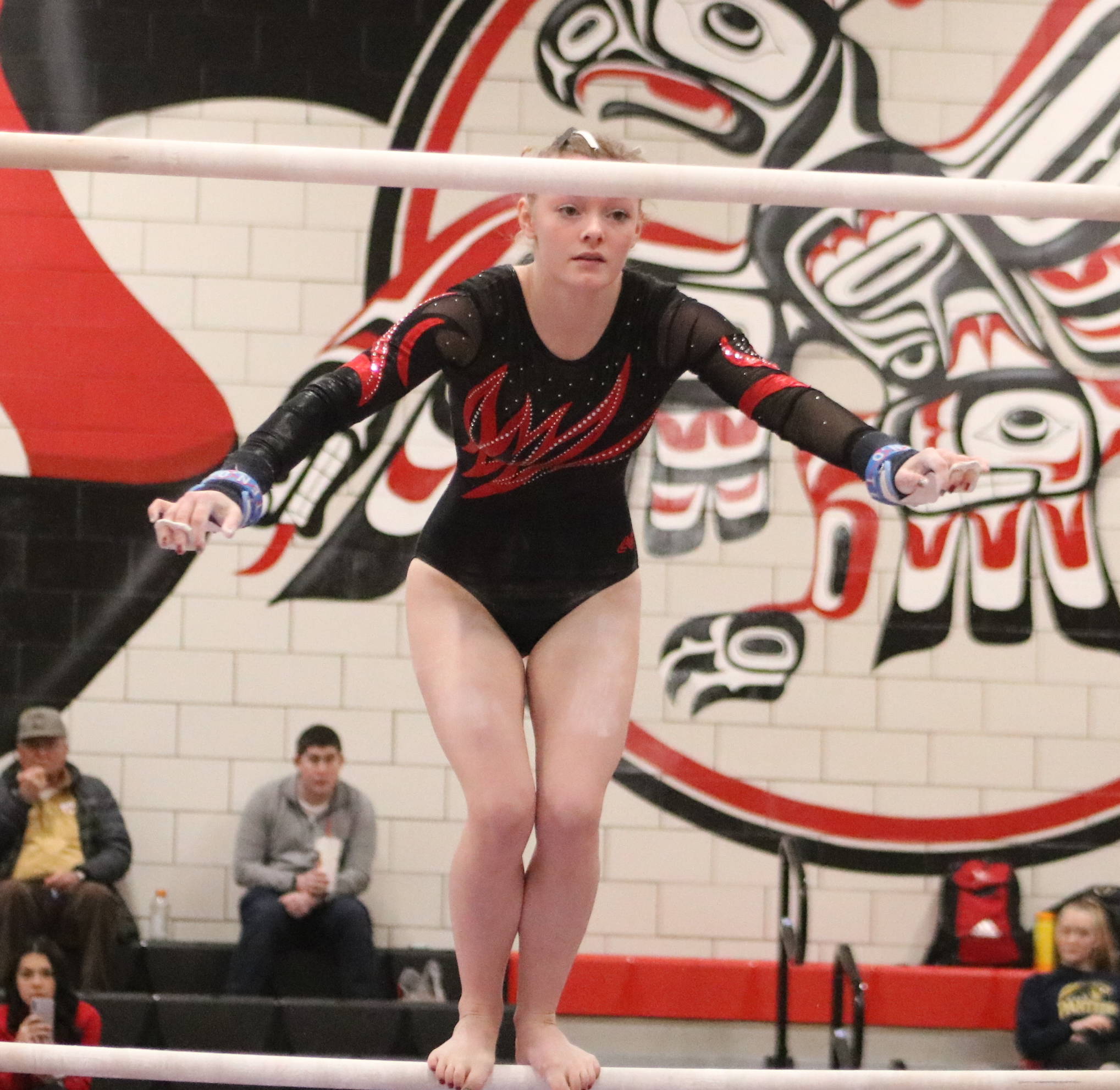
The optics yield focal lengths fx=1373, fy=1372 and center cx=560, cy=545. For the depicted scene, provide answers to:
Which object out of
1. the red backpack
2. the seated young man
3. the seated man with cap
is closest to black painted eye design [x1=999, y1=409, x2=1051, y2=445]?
the red backpack

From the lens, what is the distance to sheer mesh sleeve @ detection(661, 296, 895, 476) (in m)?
2.28

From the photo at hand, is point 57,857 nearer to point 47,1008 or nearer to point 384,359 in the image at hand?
point 47,1008

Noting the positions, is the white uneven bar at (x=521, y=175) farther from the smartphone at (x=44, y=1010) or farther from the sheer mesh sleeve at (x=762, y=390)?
the smartphone at (x=44, y=1010)

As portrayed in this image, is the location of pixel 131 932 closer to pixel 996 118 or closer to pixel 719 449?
pixel 719 449

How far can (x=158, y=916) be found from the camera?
4746 millimetres

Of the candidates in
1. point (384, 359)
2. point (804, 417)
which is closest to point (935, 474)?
point (804, 417)

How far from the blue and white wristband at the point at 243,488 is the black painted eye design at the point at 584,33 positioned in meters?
3.71

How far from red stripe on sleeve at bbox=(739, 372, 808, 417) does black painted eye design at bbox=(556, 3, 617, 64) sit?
337cm

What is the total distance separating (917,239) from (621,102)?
4.13 feet

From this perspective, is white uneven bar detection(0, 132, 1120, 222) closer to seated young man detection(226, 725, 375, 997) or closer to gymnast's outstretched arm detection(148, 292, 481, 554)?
gymnast's outstretched arm detection(148, 292, 481, 554)

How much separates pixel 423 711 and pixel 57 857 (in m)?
1.32

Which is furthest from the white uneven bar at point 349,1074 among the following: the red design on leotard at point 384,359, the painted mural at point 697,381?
the painted mural at point 697,381

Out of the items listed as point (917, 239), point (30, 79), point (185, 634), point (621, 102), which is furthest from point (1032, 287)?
point (30, 79)

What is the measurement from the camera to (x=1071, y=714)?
498 cm
